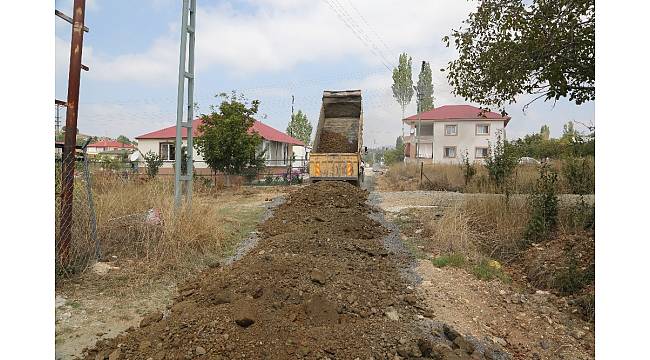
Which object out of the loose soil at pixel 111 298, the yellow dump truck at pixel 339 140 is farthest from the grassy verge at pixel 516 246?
the yellow dump truck at pixel 339 140

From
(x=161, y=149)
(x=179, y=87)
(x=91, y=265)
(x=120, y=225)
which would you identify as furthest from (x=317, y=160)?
(x=161, y=149)

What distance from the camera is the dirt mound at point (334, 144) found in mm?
14242

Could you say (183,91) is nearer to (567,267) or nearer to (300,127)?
(567,267)

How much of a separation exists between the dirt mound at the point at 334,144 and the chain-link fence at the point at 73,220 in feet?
29.8

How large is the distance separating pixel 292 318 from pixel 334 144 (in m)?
11.3

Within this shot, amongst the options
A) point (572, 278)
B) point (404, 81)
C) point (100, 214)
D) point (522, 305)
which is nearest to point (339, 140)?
point (100, 214)

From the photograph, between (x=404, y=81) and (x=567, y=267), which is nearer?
(x=567, y=267)

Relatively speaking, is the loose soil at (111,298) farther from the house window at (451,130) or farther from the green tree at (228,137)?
the house window at (451,130)

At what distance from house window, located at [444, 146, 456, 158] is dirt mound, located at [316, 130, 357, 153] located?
26.8m

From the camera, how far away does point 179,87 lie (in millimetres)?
7688

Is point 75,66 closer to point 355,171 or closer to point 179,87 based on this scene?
point 179,87

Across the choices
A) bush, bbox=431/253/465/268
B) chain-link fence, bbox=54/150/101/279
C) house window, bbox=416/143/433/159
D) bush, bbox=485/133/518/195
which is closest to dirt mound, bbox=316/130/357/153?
bush, bbox=485/133/518/195

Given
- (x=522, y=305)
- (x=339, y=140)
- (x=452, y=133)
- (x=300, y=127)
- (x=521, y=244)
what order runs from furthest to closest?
(x=300, y=127), (x=452, y=133), (x=339, y=140), (x=521, y=244), (x=522, y=305)

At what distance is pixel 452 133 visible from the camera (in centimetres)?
3912
